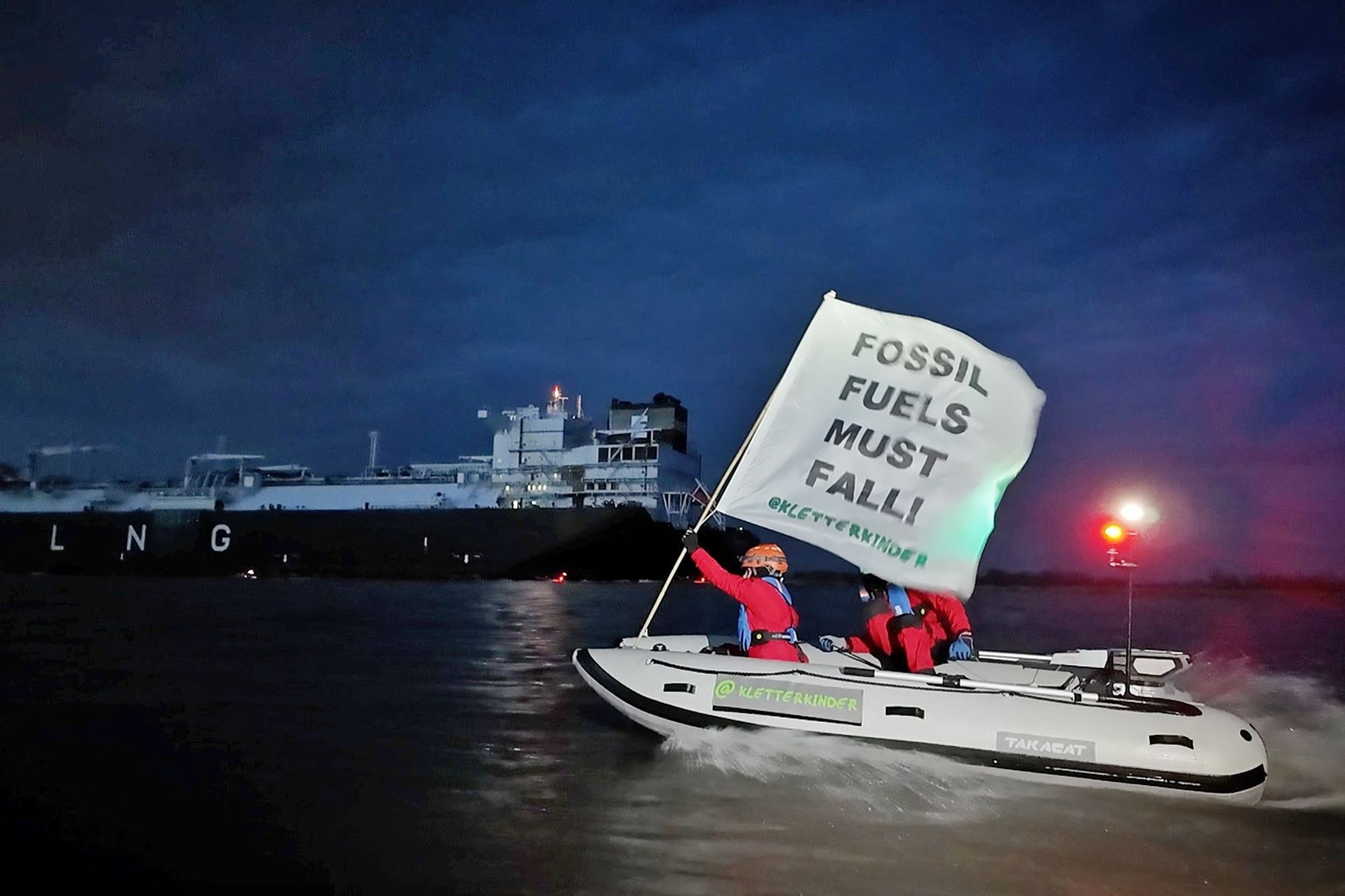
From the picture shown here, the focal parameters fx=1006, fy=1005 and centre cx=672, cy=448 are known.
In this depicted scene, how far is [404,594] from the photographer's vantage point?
37219 millimetres

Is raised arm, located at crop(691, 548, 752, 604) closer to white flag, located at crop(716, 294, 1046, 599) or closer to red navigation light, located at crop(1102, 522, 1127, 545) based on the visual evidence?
white flag, located at crop(716, 294, 1046, 599)

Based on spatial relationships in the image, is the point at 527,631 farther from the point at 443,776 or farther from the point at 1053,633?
the point at 1053,633

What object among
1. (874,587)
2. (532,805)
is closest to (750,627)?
(874,587)

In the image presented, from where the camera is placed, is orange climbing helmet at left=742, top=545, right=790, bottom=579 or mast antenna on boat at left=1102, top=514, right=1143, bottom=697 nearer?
mast antenna on boat at left=1102, top=514, right=1143, bottom=697

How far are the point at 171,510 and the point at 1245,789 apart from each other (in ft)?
190

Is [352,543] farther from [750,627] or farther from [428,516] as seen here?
[750,627]

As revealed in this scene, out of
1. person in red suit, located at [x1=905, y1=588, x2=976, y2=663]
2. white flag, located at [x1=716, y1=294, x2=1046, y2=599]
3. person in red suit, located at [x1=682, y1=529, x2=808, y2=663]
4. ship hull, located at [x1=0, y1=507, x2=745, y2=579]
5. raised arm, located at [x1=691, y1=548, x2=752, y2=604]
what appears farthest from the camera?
ship hull, located at [x1=0, y1=507, x2=745, y2=579]

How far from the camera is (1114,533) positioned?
7094mm

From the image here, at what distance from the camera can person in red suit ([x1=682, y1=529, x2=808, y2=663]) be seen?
8.91m

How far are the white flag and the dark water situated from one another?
164cm

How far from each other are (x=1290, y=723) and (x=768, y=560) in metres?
7.22

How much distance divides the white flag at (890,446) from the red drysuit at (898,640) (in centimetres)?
116

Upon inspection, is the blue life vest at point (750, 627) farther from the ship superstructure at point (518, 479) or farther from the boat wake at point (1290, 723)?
the ship superstructure at point (518, 479)

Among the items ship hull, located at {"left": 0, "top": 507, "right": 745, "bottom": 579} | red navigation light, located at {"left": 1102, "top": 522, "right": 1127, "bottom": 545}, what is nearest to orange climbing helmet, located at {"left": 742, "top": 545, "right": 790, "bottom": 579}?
red navigation light, located at {"left": 1102, "top": 522, "right": 1127, "bottom": 545}
